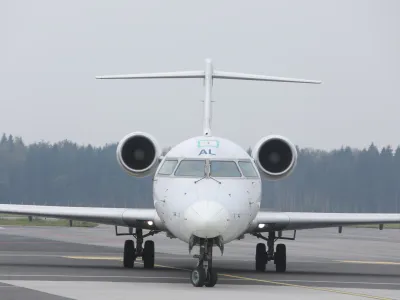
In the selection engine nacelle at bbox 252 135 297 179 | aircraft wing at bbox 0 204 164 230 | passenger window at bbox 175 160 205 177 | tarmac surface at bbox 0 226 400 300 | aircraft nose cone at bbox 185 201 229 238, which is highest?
engine nacelle at bbox 252 135 297 179

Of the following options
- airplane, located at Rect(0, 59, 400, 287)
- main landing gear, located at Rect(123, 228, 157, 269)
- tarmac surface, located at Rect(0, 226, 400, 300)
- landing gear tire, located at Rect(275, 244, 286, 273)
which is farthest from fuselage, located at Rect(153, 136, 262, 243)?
main landing gear, located at Rect(123, 228, 157, 269)

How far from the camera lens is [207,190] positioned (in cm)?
1820

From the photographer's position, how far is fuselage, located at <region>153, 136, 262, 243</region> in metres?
17.5

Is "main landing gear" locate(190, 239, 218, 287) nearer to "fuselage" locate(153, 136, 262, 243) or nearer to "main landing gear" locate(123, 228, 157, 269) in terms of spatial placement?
"fuselage" locate(153, 136, 262, 243)

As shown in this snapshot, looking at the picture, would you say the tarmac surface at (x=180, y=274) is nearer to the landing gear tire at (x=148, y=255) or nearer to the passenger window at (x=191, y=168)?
the landing gear tire at (x=148, y=255)

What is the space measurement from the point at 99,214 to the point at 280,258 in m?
4.13

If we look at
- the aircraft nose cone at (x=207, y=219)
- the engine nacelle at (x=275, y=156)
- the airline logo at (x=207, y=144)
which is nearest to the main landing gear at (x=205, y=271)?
the aircraft nose cone at (x=207, y=219)

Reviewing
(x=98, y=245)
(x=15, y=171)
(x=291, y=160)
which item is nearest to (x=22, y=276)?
(x=291, y=160)

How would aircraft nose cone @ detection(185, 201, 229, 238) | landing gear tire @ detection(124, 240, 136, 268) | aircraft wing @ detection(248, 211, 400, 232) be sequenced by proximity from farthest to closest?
1. landing gear tire @ detection(124, 240, 136, 268)
2. aircraft wing @ detection(248, 211, 400, 232)
3. aircraft nose cone @ detection(185, 201, 229, 238)

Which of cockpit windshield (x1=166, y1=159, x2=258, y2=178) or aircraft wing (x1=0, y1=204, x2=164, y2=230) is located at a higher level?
cockpit windshield (x1=166, y1=159, x2=258, y2=178)

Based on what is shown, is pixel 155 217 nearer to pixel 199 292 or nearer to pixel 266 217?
pixel 266 217

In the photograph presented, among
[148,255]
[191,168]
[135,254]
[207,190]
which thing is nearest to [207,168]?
[191,168]

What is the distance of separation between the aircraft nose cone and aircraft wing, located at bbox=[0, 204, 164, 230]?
13.9ft

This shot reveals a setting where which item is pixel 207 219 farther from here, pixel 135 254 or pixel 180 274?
pixel 135 254
